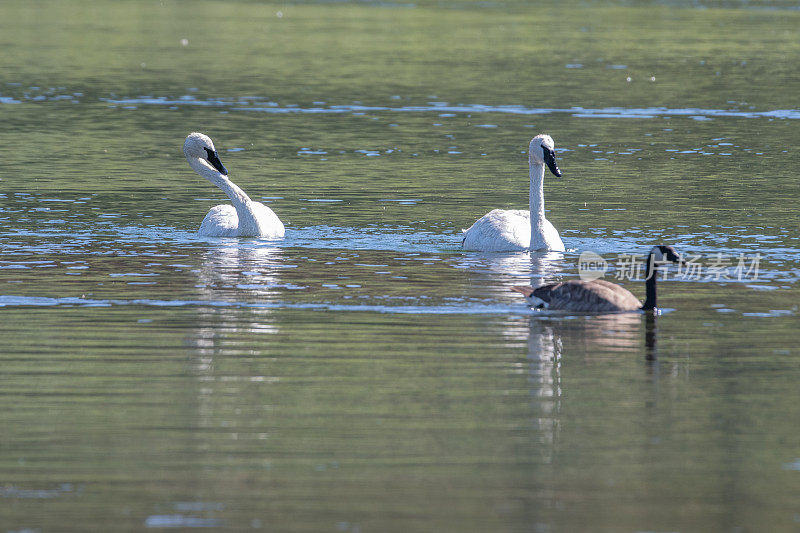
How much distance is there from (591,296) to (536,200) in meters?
5.59

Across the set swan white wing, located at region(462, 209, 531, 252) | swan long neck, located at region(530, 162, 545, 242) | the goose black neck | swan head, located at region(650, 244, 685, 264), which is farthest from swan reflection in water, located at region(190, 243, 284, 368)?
swan head, located at region(650, 244, 685, 264)

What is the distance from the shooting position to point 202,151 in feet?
81.1

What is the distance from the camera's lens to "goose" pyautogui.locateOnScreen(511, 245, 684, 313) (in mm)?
16562

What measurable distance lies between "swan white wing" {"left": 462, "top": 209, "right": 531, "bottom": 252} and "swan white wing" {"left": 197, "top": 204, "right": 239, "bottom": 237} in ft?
12.0

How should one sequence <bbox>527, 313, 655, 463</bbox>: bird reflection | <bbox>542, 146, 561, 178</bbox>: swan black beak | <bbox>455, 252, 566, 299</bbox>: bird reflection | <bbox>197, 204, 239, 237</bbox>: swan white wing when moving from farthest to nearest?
1. <bbox>197, 204, 239, 237</bbox>: swan white wing
2. <bbox>542, 146, 561, 178</bbox>: swan black beak
3. <bbox>455, 252, 566, 299</bbox>: bird reflection
4. <bbox>527, 313, 655, 463</bbox>: bird reflection

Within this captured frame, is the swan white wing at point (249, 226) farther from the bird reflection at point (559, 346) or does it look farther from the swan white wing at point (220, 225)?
the bird reflection at point (559, 346)

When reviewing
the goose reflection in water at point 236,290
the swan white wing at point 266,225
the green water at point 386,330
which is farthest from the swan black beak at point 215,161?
the goose reflection in water at point 236,290

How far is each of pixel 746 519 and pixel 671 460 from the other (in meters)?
1.29

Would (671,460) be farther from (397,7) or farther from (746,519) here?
(397,7)

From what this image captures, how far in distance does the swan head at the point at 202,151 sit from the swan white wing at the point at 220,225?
123cm

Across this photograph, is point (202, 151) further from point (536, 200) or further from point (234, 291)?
point (234, 291)

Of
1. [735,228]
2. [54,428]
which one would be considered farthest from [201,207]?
[54,428]

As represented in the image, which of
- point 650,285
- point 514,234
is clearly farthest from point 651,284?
point 514,234

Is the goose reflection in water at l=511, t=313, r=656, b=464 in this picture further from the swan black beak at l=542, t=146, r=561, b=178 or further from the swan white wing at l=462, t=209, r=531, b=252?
the swan black beak at l=542, t=146, r=561, b=178
